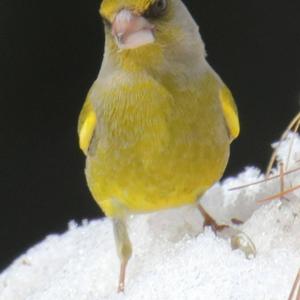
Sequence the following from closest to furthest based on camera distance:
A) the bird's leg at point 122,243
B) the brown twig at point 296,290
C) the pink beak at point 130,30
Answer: the brown twig at point 296,290 → the pink beak at point 130,30 → the bird's leg at point 122,243

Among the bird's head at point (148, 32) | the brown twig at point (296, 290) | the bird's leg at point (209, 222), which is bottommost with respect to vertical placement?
the bird's leg at point (209, 222)

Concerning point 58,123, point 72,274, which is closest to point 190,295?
point 72,274

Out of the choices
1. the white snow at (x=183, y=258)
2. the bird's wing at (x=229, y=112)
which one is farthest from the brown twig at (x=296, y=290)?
the bird's wing at (x=229, y=112)

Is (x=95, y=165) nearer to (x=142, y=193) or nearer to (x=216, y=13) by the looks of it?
(x=142, y=193)

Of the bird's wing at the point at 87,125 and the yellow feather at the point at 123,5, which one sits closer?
the yellow feather at the point at 123,5

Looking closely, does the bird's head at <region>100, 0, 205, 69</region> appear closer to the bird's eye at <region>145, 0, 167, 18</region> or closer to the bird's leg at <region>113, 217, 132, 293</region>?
the bird's eye at <region>145, 0, 167, 18</region>

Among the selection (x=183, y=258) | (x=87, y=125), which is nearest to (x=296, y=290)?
(x=183, y=258)

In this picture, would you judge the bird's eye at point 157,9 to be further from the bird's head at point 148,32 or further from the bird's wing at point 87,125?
the bird's wing at point 87,125

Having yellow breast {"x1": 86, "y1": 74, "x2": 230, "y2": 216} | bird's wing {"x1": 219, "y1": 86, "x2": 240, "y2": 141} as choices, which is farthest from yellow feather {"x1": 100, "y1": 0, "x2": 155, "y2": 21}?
bird's wing {"x1": 219, "y1": 86, "x2": 240, "y2": 141}
